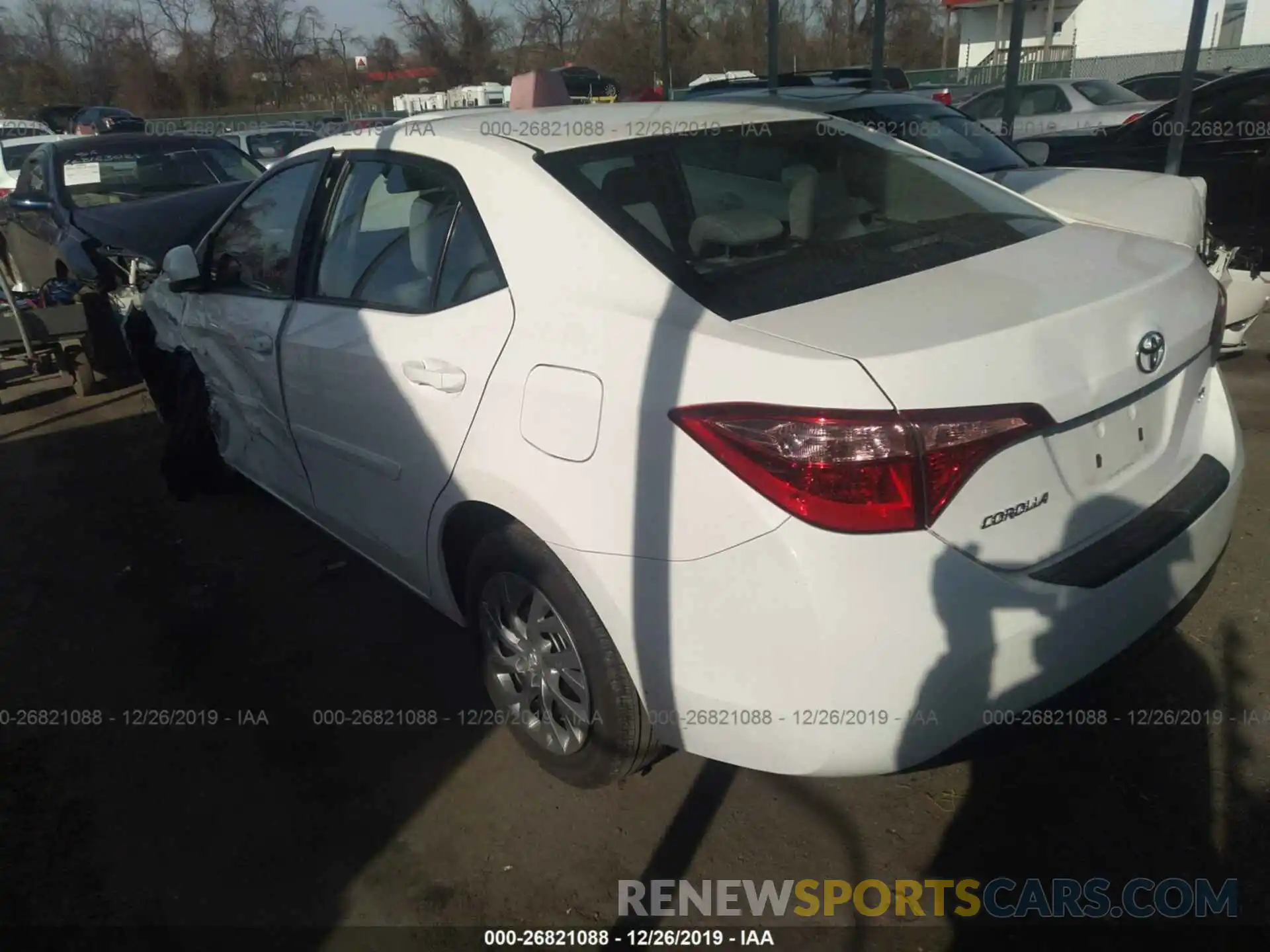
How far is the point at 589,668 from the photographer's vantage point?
231 cm

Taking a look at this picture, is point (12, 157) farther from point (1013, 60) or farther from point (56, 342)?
point (1013, 60)

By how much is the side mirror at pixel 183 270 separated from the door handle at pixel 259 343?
0.48m

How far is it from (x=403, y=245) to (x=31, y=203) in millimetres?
6149

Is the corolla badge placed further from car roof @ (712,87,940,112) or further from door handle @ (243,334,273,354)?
car roof @ (712,87,940,112)

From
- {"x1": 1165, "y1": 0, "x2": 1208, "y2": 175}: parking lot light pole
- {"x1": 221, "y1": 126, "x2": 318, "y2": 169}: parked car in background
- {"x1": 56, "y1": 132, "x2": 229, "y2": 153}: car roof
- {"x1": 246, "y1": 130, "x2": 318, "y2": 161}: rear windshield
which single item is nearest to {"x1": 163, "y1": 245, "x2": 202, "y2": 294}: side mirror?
{"x1": 56, "y1": 132, "x2": 229, "y2": 153}: car roof

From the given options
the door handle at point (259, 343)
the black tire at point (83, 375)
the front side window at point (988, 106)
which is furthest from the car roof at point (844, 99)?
the front side window at point (988, 106)

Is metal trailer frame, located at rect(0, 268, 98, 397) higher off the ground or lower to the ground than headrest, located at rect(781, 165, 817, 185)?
lower

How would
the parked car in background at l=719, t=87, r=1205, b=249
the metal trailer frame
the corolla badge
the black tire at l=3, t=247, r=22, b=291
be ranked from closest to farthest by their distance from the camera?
the corolla badge, the parked car in background at l=719, t=87, r=1205, b=249, the metal trailer frame, the black tire at l=3, t=247, r=22, b=291

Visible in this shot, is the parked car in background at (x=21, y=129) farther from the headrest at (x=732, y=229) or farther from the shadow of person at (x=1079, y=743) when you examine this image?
the shadow of person at (x=1079, y=743)

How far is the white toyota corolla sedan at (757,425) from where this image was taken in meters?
1.84

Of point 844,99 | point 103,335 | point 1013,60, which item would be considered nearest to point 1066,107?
point 1013,60

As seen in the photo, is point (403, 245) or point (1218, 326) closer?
point (1218, 326)

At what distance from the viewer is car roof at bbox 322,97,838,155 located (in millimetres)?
2699

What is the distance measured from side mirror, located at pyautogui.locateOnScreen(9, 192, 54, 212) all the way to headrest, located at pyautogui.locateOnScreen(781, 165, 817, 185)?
6.83 meters
